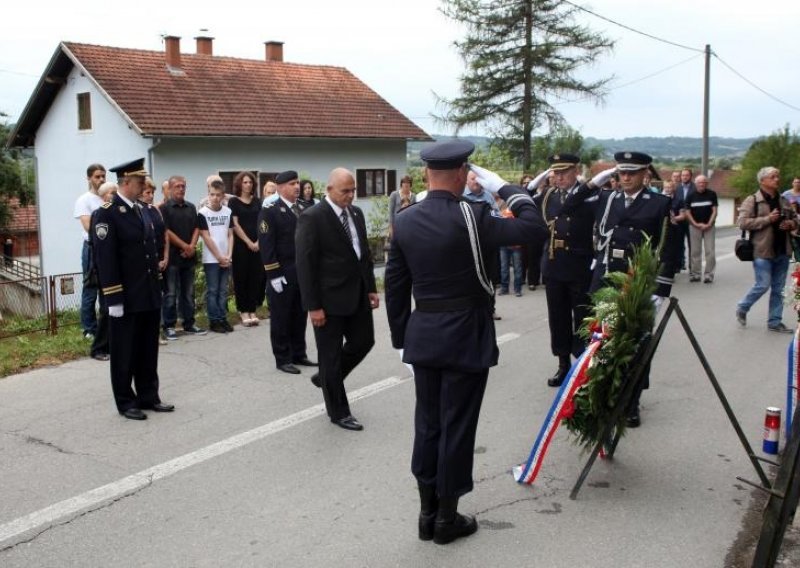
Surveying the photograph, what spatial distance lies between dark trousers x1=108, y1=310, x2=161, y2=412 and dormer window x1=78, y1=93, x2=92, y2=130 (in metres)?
23.4

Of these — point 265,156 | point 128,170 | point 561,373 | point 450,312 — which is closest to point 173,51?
point 265,156

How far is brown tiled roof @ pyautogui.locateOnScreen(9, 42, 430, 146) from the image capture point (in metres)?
26.0

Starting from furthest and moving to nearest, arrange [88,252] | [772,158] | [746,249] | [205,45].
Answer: [772,158]
[205,45]
[746,249]
[88,252]

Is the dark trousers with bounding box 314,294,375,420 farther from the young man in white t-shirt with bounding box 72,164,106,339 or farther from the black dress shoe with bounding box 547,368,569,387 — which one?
the young man in white t-shirt with bounding box 72,164,106,339

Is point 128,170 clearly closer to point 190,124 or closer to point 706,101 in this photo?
point 190,124

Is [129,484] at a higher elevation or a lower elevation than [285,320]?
lower

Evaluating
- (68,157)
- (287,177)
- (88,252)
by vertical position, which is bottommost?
(88,252)

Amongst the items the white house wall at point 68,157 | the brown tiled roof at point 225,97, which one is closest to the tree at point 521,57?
the brown tiled roof at point 225,97

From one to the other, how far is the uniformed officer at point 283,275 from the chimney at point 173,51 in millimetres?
22327

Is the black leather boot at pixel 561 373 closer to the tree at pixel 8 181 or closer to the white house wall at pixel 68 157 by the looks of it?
the white house wall at pixel 68 157

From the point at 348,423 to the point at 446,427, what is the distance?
2.00 metres

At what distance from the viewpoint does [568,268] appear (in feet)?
23.1

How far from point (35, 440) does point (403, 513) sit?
2889 mm

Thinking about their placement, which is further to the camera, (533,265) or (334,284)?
(533,265)
